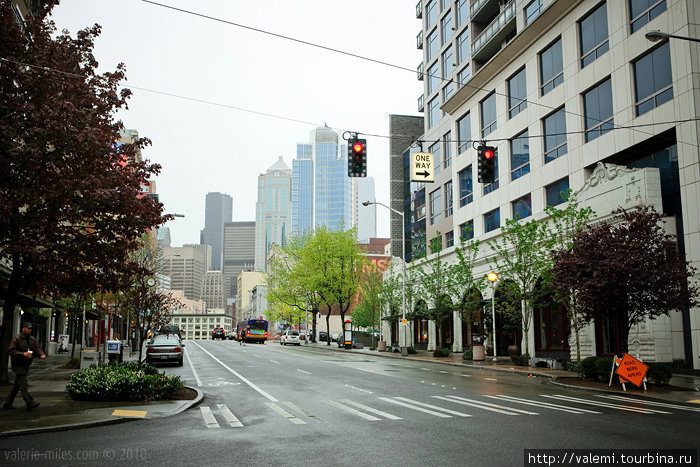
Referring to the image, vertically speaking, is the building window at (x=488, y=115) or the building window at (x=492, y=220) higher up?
the building window at (x=488, y=115)

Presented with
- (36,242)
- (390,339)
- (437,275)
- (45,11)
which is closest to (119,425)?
(36,242)

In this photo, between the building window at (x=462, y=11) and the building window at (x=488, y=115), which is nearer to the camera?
the building window at (x=488, y=115)

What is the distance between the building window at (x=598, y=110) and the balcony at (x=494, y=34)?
1144 cm

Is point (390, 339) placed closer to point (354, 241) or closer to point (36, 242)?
point (354, 241)

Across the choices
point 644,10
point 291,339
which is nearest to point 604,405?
point 644,10

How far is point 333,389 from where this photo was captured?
17.9 meters

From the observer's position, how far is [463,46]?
157ft

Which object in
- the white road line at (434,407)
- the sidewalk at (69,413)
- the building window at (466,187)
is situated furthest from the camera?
the building window at (466,187)

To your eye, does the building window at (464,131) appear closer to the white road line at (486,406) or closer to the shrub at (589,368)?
the shrub at (589,368)

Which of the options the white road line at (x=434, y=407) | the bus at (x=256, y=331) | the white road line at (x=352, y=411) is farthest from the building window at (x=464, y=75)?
the bus at (x=256, y=331)

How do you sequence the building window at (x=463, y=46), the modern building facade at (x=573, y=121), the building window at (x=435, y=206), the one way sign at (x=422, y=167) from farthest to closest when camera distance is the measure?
1. the building window at (x=435, y=206)
2. the building window at (x=463, y=46)
3. the one way sign at (x=422, y=167)
4. the modern building facade at (x=573, y=121)

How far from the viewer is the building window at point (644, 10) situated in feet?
85.3

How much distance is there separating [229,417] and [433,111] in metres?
46.4

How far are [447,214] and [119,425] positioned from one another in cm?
4137
